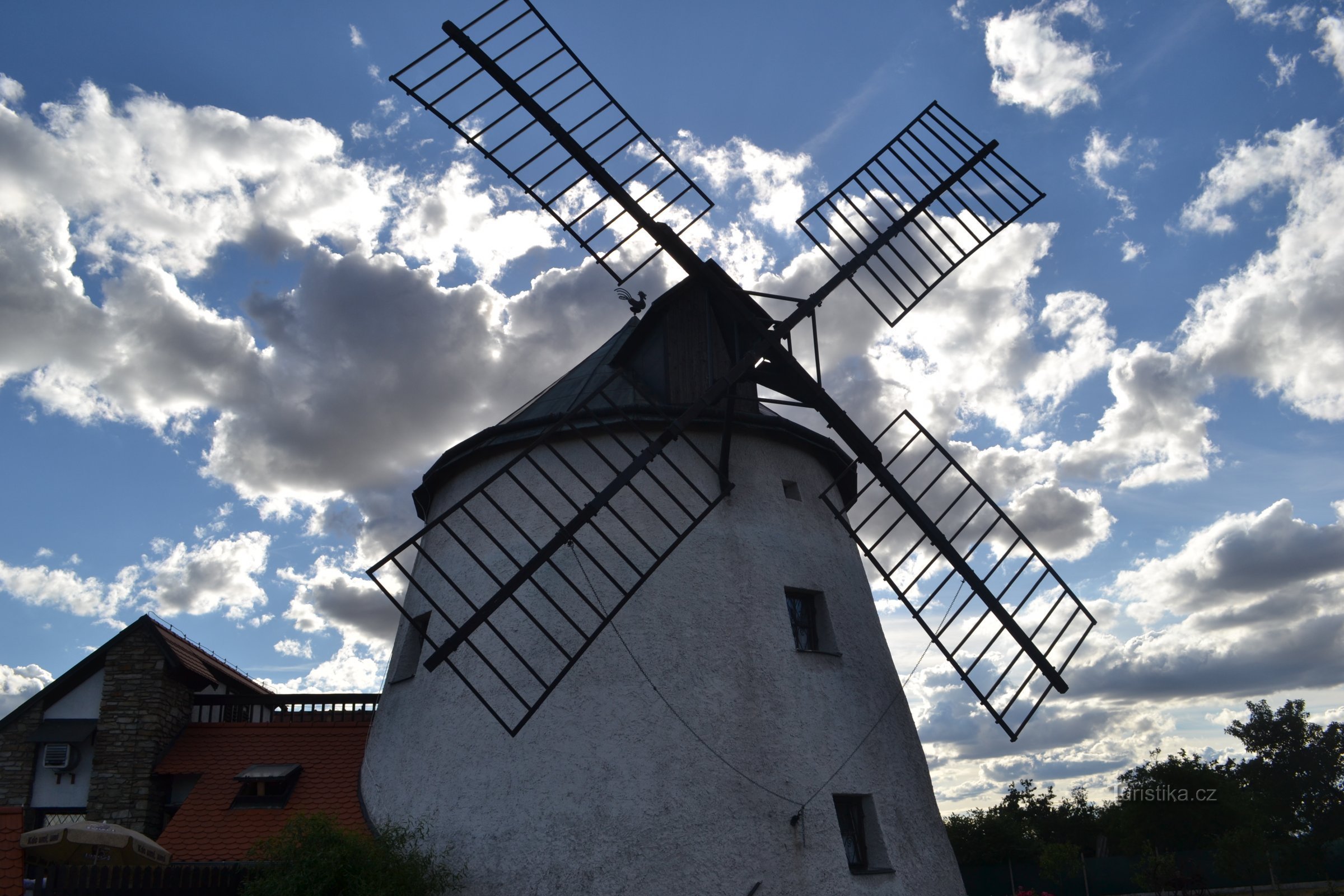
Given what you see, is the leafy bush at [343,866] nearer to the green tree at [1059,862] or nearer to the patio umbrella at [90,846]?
the patio umbrella at [90,846]

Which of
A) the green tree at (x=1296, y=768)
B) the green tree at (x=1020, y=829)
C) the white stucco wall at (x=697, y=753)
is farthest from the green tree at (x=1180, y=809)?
the white stucco wall at (x=697, y=753)

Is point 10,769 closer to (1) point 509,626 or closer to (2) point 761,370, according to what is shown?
(1) point 509,626

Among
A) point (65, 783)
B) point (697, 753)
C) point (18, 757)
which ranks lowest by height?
point (697, 753)

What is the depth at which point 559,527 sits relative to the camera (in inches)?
395

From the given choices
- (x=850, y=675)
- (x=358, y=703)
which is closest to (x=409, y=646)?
(x=358, y=703)

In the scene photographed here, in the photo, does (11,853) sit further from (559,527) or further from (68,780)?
(559,527)

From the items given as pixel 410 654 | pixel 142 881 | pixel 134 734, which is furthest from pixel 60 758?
pixel 410 654

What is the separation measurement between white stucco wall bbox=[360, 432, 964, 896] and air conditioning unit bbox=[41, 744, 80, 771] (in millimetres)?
4475

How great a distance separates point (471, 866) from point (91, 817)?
20.3ft

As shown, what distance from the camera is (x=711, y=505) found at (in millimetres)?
9734

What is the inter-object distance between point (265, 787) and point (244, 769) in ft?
2.09

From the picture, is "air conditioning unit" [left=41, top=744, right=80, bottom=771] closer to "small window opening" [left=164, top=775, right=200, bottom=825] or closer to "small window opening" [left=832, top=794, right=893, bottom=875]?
"small window opening" [left=164, top=775, right=200, bottom=825]

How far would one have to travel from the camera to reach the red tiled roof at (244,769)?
10273mm

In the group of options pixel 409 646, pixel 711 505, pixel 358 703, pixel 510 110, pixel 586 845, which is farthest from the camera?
pixel 358 703
